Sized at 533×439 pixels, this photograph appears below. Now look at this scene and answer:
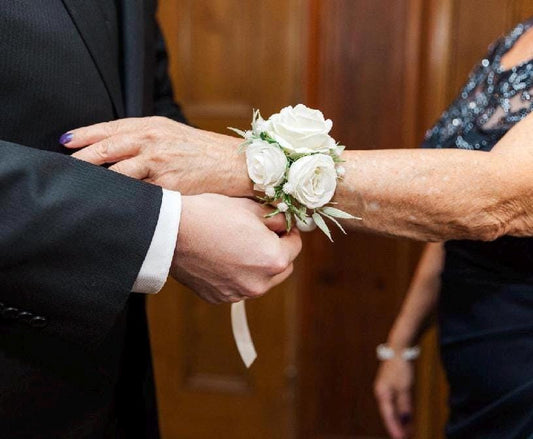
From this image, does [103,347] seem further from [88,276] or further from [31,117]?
[31,117]

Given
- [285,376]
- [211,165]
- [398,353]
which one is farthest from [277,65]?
[211,165]

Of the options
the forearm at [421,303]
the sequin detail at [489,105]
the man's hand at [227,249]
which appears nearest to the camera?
the man's hand at [227,249]

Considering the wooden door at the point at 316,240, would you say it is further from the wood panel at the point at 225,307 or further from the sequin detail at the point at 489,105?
the sequin detail at the point at 489,105

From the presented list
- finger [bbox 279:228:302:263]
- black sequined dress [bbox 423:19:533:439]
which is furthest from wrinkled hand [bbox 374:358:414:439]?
finger [bbox 279:228:302:263]

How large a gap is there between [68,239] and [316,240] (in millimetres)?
1878

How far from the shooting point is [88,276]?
89 centimetres

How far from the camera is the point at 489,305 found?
1234mm

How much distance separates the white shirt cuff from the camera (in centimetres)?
92

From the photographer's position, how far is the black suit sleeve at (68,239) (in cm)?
85

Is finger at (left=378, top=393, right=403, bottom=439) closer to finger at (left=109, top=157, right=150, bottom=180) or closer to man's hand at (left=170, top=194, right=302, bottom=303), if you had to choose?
man's hand at (left=170, top=194, right=302, bottom=303)

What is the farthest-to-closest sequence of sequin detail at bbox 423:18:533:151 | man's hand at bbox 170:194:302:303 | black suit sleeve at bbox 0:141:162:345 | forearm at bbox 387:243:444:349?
1. forearm at bbox 387:243:444:349
2. sequin detail at bbox 423:18:533:151
3. man's hand at bbox 170:194:302:303
4. black suit sleeve at bbox 0:141:162:345

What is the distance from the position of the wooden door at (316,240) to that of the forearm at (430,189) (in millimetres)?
1481

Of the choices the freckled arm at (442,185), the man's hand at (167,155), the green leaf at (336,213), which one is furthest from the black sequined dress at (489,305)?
the man's hand at (167,155)

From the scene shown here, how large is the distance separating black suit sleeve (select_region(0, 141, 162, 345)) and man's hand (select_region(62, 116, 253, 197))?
121 mm
